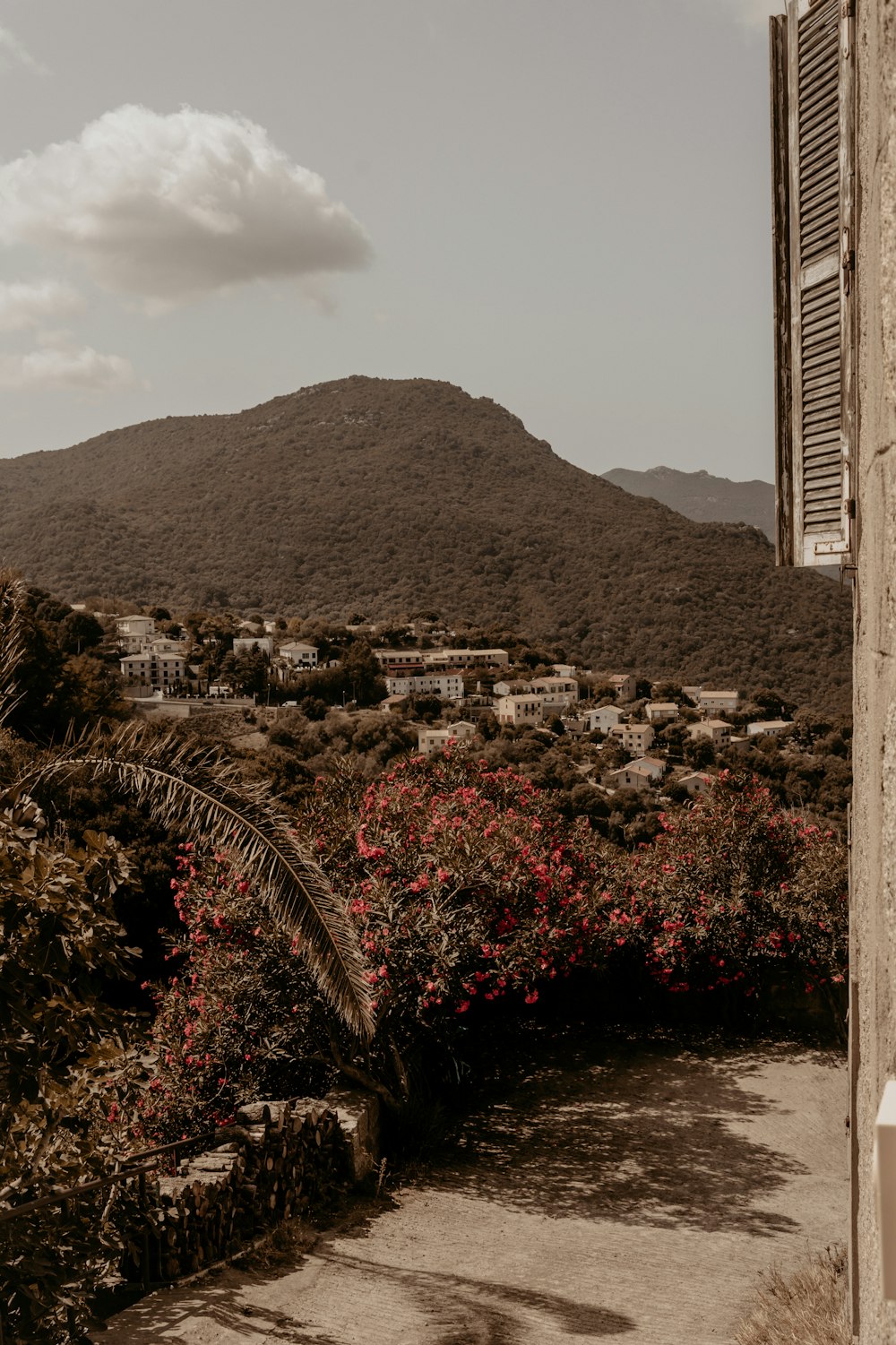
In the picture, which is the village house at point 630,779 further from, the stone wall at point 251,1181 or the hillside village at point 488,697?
the stone wall at point 251,1181

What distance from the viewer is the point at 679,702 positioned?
126 feet

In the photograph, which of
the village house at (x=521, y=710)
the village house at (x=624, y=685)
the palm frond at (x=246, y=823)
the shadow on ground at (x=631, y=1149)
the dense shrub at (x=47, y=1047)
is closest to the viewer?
the dense shrub at (x=47, y=1047)

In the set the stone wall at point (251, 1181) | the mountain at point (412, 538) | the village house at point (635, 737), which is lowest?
the stone wall at point (251, 1181)

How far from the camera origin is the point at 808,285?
428 cm

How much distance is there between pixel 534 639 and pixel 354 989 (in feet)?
160

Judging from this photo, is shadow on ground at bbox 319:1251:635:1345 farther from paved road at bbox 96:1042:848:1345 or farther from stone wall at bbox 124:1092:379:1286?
stone wall at bbox 124:1092:379:1286

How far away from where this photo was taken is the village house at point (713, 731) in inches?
1172

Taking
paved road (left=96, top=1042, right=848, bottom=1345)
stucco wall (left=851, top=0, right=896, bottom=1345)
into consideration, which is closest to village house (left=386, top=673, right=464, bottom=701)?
paved road (left=96, top=1042, right=848, bottom=1345)

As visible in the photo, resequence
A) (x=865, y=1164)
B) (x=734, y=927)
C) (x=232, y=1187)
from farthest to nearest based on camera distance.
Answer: (x=734, y=927), (x=232, y=1187), (x=865, y=1164)

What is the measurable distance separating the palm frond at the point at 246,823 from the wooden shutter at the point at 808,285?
10.1ft

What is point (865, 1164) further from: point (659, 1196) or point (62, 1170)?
point (659, 1196)

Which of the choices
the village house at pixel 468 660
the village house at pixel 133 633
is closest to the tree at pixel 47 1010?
the village house at pixel 133 633

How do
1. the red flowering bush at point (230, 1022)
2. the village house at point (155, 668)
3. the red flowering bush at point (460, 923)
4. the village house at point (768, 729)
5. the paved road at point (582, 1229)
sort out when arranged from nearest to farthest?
the paved road at point (582, 1229) → the red flowering bush at point (230, 1022) → the red flowering bush at point (460, 923) → the village house at point (768, 729) → the village house at point (155, 668)

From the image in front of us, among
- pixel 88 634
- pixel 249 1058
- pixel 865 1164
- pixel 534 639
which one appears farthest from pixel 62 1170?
pixel 534 639
